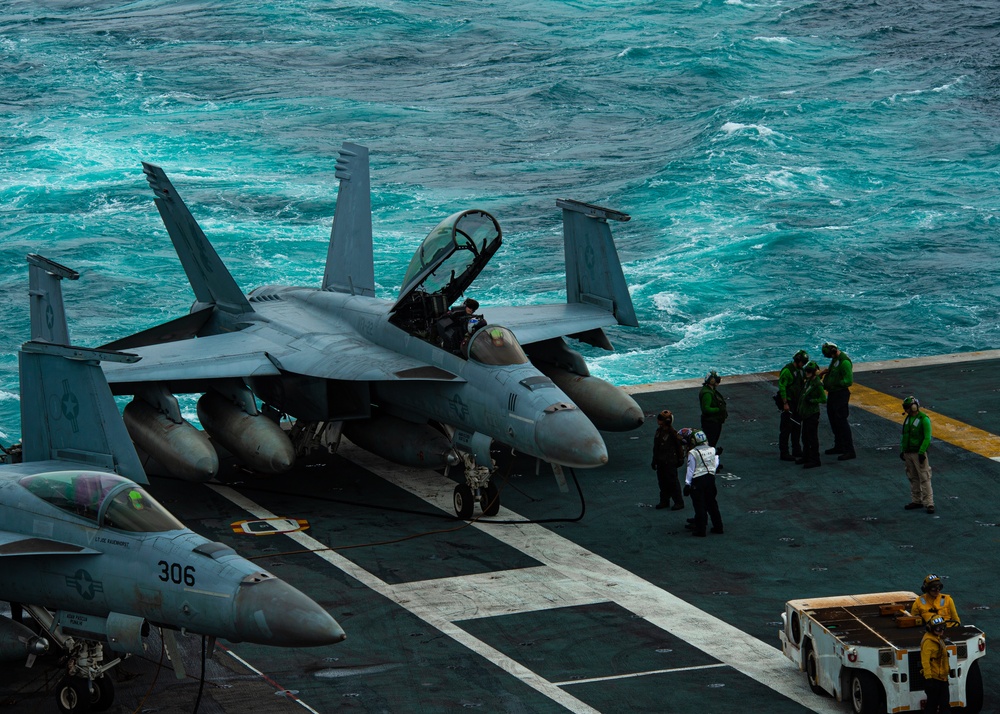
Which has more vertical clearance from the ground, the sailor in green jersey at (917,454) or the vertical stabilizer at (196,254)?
the vertical stabilizer at (196,254)

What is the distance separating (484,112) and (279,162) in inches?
459

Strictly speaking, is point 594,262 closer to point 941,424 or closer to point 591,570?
point 941,424

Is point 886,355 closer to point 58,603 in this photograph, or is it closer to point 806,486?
point 806,486

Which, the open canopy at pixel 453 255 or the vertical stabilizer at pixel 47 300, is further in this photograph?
the open canopy at pixel 453 255

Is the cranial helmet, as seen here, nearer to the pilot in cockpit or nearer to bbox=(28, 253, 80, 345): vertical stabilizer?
the pilot in cockpit

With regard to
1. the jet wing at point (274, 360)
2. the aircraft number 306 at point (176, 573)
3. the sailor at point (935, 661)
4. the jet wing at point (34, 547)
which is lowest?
the sailor at point (935, 661)

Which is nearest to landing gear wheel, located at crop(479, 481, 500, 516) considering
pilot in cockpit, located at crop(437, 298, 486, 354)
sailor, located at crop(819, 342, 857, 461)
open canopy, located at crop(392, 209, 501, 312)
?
pilot in cockpit, located at crop(437, 298, 486, 354)

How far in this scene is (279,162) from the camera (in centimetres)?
5359

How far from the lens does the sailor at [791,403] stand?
Result: 816 inches

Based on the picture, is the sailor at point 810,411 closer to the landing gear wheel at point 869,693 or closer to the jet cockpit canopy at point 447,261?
the jet cockpit canopy at point 447,261

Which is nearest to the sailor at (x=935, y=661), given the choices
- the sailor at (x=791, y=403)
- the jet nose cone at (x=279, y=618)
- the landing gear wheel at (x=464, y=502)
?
the jet nose cone at (x=279, y=618)

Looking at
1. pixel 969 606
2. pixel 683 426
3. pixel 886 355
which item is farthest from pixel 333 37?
pixel 969 606

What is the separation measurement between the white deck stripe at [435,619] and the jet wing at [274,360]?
2047 mm

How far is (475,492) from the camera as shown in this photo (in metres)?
19.4
